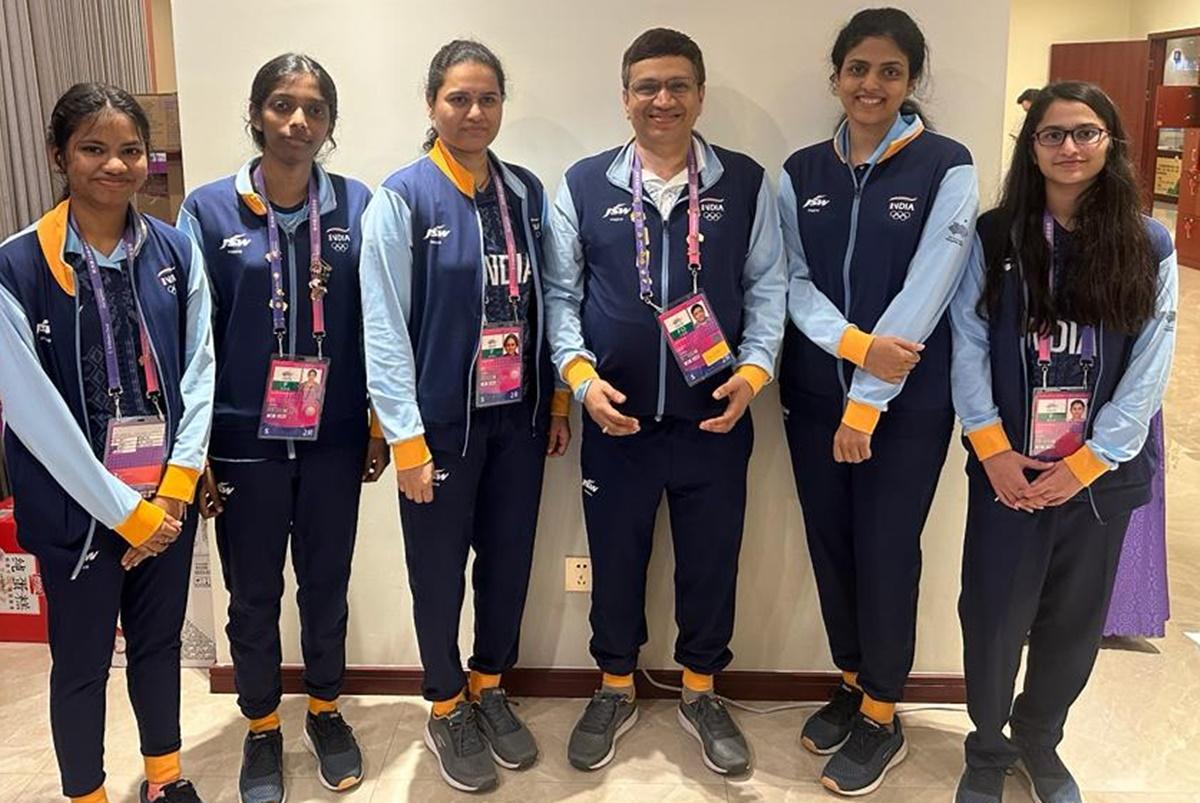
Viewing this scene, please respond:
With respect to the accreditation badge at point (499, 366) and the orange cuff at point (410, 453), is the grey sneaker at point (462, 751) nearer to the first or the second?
the orange cuff at point (410, 453)

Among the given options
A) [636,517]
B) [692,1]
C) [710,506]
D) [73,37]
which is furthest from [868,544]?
[73,37]

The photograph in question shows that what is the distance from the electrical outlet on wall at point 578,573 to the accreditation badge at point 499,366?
25.8 inches

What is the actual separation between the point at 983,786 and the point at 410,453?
1476 millimetres

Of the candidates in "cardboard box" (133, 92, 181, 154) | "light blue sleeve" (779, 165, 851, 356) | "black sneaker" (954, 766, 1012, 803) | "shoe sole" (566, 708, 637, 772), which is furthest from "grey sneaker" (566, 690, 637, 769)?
"cardboard box" (133, 92, 181, 154)

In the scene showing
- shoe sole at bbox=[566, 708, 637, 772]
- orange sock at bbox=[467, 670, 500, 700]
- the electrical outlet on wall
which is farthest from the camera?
the electrical outlet on wall

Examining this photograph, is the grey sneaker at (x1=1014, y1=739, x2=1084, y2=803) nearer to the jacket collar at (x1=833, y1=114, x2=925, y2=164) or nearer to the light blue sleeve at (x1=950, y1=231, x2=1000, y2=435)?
the light blue sleeve at (x1=950, y1=231, x2=1000, y2=435)

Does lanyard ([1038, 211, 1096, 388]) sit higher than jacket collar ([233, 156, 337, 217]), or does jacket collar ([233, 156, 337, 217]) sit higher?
jacket collar ([233, 156, 337, 217])

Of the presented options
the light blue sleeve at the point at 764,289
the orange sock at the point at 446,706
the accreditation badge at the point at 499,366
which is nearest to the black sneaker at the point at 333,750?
the orange sock at the point at 446,706

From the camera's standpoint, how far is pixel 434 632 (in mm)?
2420

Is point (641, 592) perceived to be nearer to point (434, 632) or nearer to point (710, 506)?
point (710, 506)

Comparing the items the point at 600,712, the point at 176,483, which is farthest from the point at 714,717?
the point at 176,483

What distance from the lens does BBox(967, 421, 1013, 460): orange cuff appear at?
2.10m

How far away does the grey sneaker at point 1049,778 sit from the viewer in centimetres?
230

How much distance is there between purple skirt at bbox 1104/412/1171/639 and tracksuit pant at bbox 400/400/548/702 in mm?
1855
